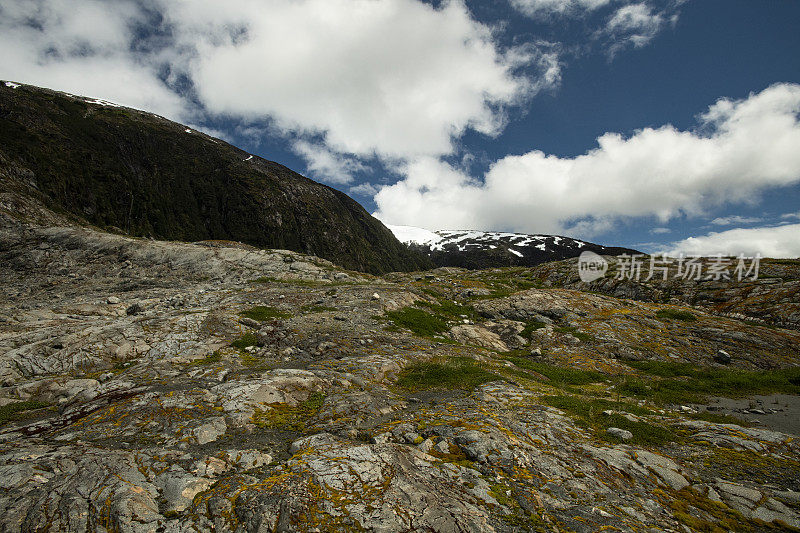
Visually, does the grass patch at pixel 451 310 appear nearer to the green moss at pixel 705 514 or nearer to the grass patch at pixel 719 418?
the grass patch at pixel 719 418

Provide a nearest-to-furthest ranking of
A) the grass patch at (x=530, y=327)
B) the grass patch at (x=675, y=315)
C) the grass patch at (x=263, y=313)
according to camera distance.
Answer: the grass patch at (x=263, y=313) → the grass patch at (x=530, y=327) → the grass patch at (x=675, y=315)

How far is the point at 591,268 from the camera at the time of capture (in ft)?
160

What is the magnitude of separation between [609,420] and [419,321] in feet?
42.5

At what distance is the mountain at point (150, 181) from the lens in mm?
84812

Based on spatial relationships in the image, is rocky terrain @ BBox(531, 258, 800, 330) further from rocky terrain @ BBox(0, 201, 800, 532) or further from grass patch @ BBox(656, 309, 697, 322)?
rocky terrain @ BBox(0, 201, 800, 532)

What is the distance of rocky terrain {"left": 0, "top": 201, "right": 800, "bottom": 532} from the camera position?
16.6 ft

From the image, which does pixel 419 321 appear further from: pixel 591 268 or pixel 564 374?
pixel 591 268

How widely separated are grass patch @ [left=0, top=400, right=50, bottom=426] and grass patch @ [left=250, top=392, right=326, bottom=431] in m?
6.28

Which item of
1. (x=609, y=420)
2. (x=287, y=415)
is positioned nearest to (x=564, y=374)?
(x=609, y=420)

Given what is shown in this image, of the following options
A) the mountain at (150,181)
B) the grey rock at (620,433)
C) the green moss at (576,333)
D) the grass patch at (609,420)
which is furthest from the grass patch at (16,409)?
the mountain at (150,181)

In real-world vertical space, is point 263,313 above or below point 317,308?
below

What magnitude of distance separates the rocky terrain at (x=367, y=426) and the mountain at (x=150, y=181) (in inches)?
→ 2669

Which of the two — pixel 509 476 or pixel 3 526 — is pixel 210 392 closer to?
pixel 3 526

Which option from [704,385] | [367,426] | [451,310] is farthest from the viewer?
[451,310]
